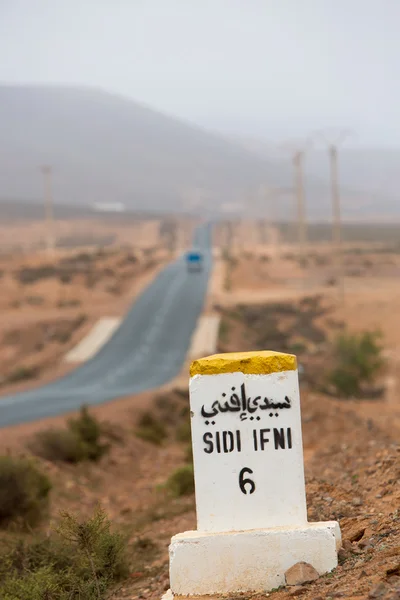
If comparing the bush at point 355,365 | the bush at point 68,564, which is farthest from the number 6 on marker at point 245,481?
the bush at point 355,365

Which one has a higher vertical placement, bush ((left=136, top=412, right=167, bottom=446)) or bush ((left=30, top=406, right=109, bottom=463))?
bush ((left=30, top=406, right=109, bottom=463))

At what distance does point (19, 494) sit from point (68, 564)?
598 centimetres

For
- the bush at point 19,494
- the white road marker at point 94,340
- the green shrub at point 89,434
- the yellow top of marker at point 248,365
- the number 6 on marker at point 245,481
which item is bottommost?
the white road marker at point 94,340

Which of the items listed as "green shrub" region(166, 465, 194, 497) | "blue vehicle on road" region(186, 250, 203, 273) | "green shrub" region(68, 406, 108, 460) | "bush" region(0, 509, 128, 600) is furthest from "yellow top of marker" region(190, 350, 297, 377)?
"blue vehicle on road" region(186, 250, 203, 273)

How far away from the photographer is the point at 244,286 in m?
83.2

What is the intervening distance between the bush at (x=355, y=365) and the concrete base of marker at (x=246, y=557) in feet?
88.7

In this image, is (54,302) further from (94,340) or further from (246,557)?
(246,557)

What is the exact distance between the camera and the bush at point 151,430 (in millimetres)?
28094

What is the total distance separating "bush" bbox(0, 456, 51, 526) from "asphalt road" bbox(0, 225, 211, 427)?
42.3 ft

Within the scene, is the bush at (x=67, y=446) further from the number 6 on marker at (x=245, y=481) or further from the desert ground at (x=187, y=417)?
the number 6 on marker at (x=245, y=481)

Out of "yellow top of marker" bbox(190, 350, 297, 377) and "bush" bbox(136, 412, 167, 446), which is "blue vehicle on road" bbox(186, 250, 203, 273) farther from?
"yellow top of marker" bbox(190, 350, 297, 377)

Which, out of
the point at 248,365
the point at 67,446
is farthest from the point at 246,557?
the point at 67,446

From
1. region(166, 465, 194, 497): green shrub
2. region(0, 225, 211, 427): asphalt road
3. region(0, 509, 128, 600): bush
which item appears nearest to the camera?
region(0, 509, 128, 600): bush

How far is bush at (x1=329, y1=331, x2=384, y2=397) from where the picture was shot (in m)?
37.1
